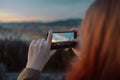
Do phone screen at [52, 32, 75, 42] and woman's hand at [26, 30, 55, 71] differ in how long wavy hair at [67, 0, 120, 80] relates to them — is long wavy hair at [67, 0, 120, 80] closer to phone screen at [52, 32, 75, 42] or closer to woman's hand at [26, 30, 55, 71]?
woman's hand at [26, 30, 55, 71]

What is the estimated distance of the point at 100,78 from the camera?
1.46 m

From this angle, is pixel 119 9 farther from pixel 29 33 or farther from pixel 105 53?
pixel 29 33

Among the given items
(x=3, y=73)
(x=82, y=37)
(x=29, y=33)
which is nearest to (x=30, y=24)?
(x=29, y=33)

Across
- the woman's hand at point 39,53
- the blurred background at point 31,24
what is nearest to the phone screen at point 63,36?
the woman's hand at point 39,53

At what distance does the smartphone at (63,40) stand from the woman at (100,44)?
14.1 inches

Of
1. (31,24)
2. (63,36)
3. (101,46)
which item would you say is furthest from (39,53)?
(31,24)

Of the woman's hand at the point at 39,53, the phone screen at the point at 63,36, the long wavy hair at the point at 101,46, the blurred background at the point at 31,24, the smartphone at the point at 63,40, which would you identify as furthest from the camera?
the blurred background at the point at 31,24

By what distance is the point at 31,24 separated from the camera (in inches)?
165

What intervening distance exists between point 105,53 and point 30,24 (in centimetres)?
277

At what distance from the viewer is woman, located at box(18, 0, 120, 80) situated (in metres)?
1.45

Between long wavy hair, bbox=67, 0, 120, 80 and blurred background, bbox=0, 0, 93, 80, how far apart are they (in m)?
2.57

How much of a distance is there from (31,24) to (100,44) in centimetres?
276

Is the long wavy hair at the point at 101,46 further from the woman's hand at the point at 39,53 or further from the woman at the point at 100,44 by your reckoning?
the woman's hand at the point at 39,53

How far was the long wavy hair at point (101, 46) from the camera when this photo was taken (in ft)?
4.75
